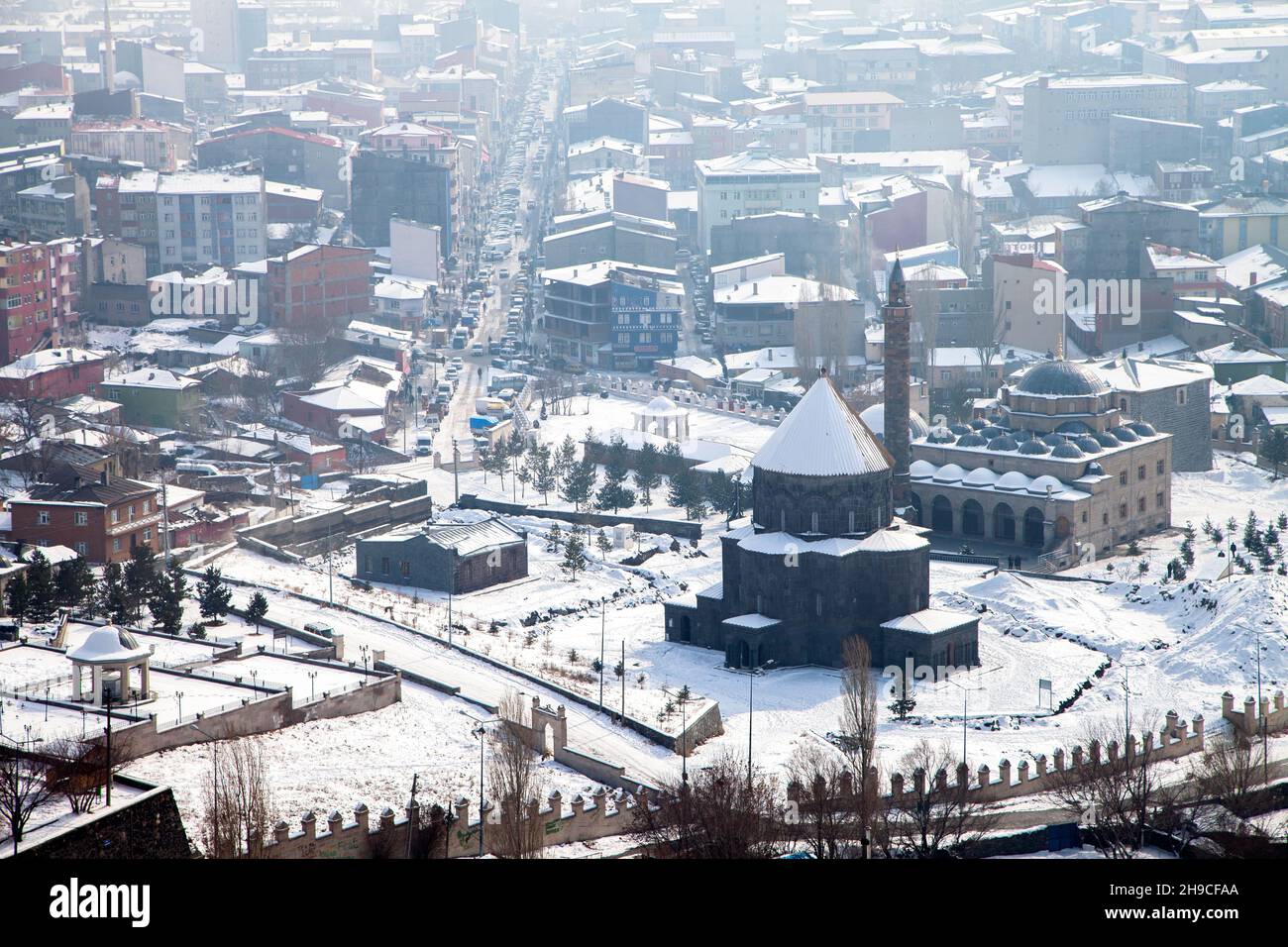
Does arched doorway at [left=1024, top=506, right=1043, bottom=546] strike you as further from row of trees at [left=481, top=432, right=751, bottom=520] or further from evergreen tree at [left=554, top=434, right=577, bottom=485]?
evergreen tree at [left=554, top=434, right=577, bottom=485]

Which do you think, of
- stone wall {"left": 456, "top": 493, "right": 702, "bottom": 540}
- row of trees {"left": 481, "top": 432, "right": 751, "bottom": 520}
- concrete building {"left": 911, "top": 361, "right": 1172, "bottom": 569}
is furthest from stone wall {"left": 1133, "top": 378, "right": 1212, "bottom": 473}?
stone wall {"left": 456, "top": 493, "right": 702, "bottom": 540}

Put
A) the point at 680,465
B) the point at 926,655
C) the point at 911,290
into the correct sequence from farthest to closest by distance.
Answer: the point at 911,290, the point at 680,465, the point at 926,655

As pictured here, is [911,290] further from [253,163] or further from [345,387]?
[253,163]

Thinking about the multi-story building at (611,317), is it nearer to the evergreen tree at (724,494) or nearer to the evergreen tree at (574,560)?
the evergreen tree at (724,494)

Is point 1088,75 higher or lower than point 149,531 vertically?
higher

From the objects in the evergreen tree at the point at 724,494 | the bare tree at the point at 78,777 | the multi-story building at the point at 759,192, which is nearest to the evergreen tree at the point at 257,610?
the bare tree at the point at 78,777

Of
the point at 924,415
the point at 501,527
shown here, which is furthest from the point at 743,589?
the point at 924,415
